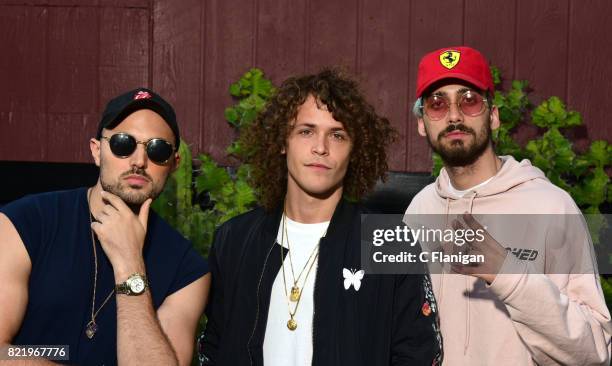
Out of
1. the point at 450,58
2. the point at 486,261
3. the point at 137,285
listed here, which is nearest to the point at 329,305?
the point at 486,261

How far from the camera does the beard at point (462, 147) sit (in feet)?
11.7

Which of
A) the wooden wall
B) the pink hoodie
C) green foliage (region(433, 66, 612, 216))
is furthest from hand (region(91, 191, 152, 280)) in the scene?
green foliage (region(433, 66, 612, 216))

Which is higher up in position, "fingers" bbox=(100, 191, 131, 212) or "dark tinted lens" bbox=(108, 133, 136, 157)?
"dark tinted lens" bbox=(108, 133, 136, 157)

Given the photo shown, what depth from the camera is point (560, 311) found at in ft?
10.3

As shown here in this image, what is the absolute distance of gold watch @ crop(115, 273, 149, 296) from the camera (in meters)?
2.97

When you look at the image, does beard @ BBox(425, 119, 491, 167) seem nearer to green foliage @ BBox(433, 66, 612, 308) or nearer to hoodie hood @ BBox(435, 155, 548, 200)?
hoodie hood @ BBox(435, 155, 548, 200)

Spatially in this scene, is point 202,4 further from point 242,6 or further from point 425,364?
point 425,364

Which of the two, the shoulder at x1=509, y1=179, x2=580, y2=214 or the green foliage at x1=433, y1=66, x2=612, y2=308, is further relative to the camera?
the green foliage at x1=433, y1=66, x2=612, y2=308

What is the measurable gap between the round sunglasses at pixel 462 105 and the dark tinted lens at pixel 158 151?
1198mm

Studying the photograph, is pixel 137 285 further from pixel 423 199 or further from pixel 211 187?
pixel 211 187

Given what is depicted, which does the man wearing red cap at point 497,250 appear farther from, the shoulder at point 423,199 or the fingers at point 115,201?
the fingers at point 115,201

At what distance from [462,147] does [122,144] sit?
4.65 ft

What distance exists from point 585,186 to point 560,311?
2763 millimetres

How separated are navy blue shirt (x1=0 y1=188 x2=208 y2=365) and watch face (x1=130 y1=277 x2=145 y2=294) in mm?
115
